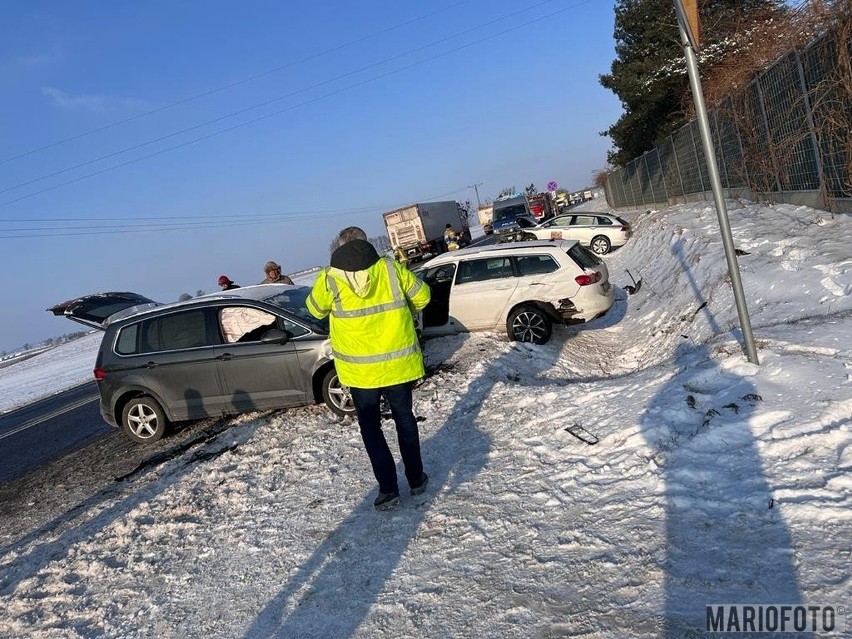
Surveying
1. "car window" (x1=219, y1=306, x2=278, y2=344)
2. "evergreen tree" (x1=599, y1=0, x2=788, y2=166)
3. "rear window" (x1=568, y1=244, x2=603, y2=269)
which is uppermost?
"evergreen tree" (x1=599, y1=0, x2=788, y2=166)

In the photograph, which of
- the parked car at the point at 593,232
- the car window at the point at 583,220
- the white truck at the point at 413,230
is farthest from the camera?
the white truck at the point at 413,230

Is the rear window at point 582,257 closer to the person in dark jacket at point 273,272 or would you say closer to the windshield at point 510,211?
the person in dark jacket at point 273,272

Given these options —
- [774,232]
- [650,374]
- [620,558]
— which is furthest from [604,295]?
[620,558]

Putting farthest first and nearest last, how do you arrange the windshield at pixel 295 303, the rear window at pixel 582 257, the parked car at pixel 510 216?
the parked car at pixel 510 216 → the rear window at pixel 582 257 → the windshield at pixel 295 303

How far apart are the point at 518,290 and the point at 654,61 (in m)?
22.4

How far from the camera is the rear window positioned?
9188 mm

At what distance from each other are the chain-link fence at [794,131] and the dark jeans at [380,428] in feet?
13.4

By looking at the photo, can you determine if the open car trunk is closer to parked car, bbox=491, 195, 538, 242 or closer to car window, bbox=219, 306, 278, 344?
car window, bbox=219, 306, 278, 344

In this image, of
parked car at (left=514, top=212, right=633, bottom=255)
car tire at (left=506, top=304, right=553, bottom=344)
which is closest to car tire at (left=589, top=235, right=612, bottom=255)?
parked car at (left=514, top=212, right=633, bottom=255)

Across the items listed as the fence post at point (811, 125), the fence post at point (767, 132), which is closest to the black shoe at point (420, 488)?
the fence post at point (811, 125)

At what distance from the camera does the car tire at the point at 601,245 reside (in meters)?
19.1

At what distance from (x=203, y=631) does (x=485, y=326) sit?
6383mm

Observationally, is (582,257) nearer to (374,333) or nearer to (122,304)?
(374,333)

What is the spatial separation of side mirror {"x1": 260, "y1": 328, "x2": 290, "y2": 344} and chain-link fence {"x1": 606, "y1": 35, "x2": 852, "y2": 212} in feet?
16.4
